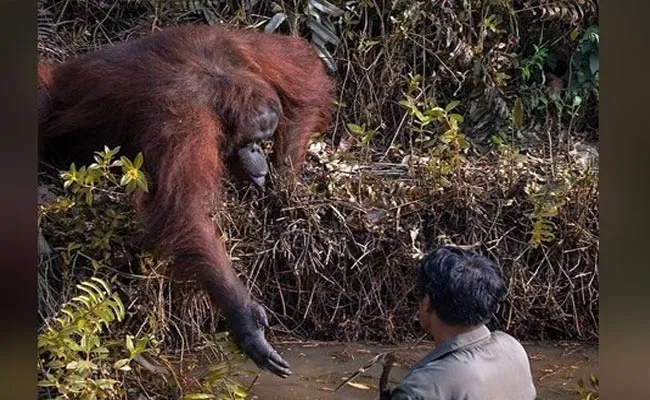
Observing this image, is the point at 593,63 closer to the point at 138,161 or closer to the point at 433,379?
the point at 433,379

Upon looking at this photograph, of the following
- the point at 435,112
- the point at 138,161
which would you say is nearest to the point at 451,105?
the point at 435,112

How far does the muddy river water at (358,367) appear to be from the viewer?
8.16 ft

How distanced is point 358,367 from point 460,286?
0.41 metres

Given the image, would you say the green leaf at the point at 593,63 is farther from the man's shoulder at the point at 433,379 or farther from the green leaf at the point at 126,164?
the green leaf at the point at 126,164

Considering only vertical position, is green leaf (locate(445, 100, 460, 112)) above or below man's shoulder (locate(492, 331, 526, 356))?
above

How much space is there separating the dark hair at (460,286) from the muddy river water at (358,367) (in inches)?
8.9

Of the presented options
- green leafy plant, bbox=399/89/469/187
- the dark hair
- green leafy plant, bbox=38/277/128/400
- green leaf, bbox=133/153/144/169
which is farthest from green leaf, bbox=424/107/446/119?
green leafy plant, bbox=38/277/128/400

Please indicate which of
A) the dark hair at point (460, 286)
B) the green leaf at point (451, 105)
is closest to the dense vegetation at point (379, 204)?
the green leaf at point (451, 105)

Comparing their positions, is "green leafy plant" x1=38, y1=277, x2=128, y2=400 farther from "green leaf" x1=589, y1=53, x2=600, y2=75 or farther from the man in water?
"green leaf" x1=589, y1=53, x2=600, y2=75

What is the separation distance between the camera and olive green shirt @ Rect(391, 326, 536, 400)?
7.06 ft

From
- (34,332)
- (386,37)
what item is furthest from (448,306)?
(34,332)

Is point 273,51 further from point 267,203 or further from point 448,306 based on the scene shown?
point 448,306

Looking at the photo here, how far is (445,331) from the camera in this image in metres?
2.27

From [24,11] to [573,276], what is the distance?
1531 mm
